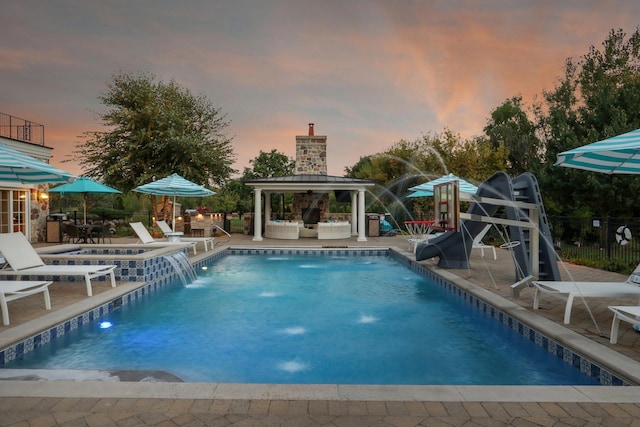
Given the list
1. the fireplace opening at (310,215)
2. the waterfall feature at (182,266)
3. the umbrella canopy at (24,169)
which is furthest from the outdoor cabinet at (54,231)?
the fireplace opening at (310,215)

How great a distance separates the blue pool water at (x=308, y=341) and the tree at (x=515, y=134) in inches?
748

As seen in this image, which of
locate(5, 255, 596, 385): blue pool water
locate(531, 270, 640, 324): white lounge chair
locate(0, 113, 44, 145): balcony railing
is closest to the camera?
locate(5, 255, 596, 385): blue pool water

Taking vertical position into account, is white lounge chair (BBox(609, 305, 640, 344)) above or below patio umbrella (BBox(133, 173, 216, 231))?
below

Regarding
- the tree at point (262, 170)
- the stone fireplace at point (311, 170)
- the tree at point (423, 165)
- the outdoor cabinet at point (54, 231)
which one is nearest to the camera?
the outdoor cabinet at point (54, 231)

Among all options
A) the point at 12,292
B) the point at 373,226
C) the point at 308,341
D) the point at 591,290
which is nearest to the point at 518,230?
the point at 591,290

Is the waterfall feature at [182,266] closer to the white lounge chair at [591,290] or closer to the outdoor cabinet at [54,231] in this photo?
the white lounge chair at [591,290]

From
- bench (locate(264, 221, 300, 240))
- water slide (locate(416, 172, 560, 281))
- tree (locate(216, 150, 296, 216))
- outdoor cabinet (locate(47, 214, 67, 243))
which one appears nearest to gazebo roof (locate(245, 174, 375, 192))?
bench (locate(264, 221, 300, 240))

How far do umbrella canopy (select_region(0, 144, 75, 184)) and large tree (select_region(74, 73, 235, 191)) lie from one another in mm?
11974

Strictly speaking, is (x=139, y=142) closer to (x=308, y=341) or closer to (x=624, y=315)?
(x=308, y=341)

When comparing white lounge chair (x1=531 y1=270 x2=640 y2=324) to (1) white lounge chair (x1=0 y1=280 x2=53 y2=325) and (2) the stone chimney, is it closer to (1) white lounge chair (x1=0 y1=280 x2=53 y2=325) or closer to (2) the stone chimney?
(1) white lounge chair (x1=0 y1=280 x2=53 y2=325)

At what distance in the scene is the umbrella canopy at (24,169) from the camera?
18.9ft

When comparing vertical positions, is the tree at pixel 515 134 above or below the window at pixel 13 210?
above

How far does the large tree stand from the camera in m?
19.4

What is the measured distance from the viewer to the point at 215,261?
12492mm
